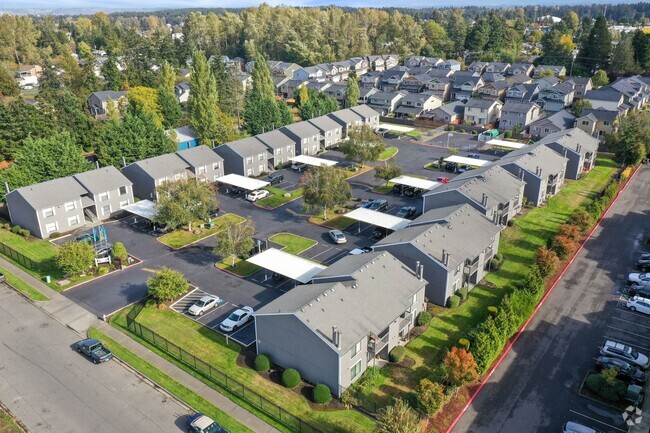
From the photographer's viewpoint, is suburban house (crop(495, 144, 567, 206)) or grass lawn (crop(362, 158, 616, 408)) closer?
grass lawn (crop(362, 158, 616, 408))

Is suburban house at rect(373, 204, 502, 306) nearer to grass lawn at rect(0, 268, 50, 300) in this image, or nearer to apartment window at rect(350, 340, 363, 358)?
apartment window at rect(350, 340, 363, 358)

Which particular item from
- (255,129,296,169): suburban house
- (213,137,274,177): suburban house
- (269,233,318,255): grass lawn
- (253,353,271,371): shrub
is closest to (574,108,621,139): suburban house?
(255,129,296,169): suburban house

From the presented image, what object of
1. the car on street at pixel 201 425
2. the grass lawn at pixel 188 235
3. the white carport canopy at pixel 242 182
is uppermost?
the white carport canopy at pixel 242 182

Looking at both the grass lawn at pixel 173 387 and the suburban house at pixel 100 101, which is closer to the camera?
the grass lawn at pixel 173 387

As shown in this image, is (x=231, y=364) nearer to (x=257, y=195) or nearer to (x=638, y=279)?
(x=257, y=195)

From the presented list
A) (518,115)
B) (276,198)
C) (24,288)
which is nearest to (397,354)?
(24,288)

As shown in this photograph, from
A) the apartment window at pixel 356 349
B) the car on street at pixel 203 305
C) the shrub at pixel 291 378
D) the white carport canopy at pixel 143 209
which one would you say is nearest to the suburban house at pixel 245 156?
the white carport canopy at pixel 143 209

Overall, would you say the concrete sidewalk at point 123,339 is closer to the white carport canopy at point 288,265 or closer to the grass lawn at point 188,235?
the white carport canopy at point 288,265
